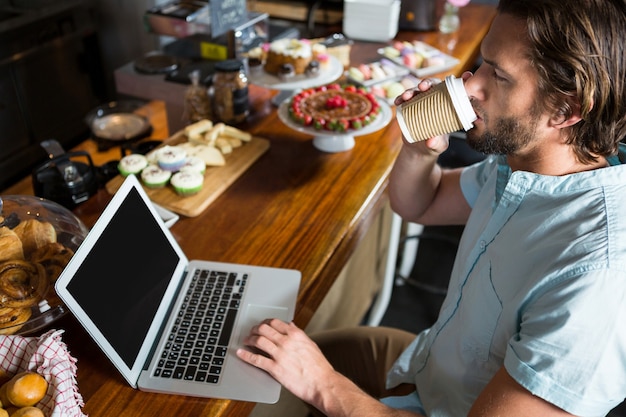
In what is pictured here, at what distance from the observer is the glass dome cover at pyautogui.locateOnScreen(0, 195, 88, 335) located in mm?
993

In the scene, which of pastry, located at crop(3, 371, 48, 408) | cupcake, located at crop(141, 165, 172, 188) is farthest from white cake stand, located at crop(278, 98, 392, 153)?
pastry, located at crop(3, 371, 48, 408)

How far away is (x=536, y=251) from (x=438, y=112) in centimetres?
33

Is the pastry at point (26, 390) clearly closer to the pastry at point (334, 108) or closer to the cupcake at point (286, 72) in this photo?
the pastry at point (334, 108)

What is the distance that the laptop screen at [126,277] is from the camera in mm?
894

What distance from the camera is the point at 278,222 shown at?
4.50ft

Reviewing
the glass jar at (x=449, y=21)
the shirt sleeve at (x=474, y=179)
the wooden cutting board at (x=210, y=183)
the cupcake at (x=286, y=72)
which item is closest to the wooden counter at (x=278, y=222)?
the wooden cutting board at (x=210, y=183)

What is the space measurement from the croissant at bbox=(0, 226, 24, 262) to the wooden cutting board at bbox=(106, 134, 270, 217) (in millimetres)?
385

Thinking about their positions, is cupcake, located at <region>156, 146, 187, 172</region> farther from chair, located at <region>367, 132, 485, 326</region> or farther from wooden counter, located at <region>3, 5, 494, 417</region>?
chair, located at <region>367, 132, 485, 326</region>

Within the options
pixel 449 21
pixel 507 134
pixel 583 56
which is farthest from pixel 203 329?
pixel 449 21

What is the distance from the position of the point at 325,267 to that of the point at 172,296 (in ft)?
1.14

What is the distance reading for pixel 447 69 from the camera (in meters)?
2.18

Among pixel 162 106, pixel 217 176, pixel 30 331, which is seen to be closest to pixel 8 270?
pixel 30 331

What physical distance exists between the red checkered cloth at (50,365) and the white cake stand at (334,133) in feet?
Answer: 2.93

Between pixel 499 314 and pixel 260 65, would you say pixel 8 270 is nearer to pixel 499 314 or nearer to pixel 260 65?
pixel 499 314
